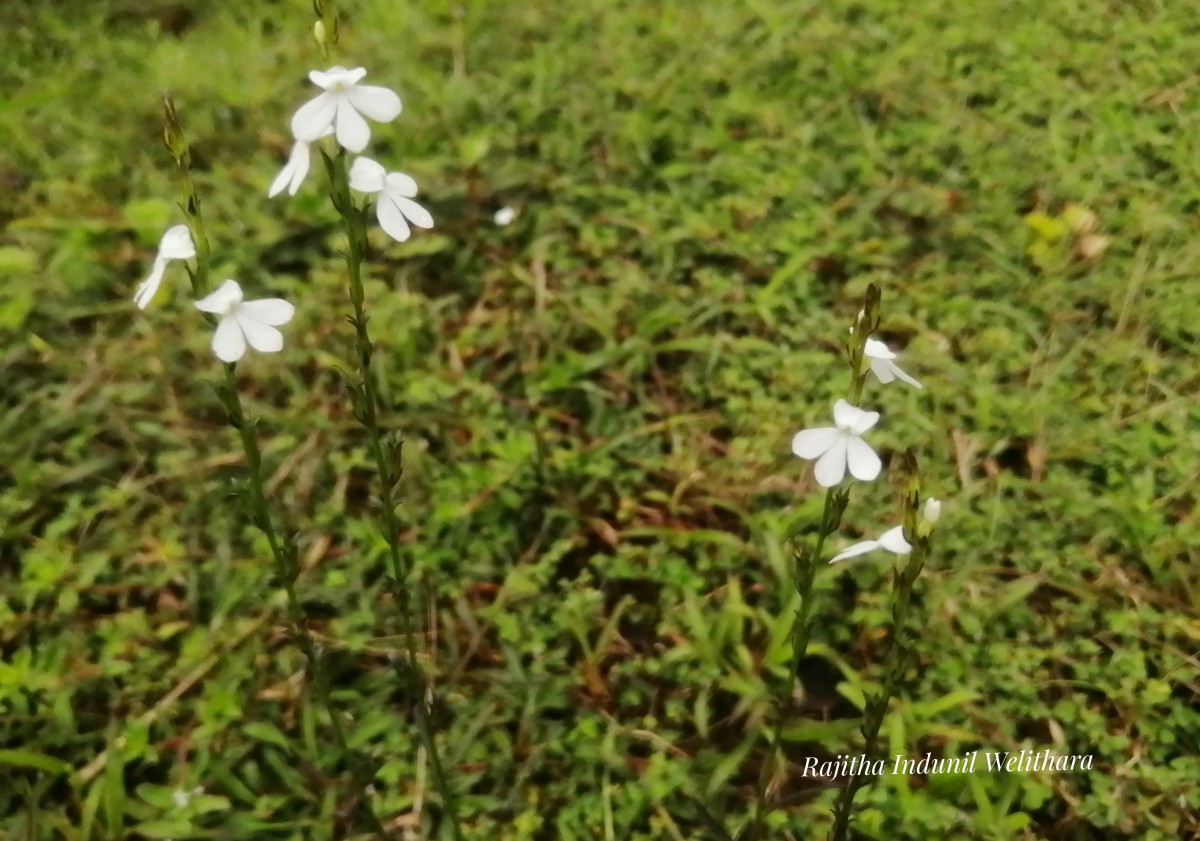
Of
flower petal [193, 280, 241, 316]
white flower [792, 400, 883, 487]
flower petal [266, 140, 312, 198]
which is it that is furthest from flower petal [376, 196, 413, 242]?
white flower [792, 400, 883, 487]

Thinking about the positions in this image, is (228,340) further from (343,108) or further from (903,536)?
(903,536)

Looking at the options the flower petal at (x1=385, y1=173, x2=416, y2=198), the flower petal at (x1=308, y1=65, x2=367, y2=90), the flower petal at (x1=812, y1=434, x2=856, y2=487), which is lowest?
the flower petal at (x1=812, y1=434, x2=856, y2=487)

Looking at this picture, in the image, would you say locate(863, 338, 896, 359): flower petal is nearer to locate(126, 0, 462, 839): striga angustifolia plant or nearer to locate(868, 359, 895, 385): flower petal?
locate(868, 359, 895, 385): flower petal

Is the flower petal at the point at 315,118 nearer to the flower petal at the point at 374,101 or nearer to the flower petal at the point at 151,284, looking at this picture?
the flower petal at the point at 374,101

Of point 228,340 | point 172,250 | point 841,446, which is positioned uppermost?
point 172,250

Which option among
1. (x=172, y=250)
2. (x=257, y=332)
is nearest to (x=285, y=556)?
(x=257, y=332)

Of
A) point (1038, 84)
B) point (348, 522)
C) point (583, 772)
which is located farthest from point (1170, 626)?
point (1038, 84)

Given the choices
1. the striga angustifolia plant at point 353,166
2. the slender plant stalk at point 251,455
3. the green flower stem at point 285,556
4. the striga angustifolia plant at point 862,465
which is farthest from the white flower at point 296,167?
the striga angustifolia plant at point 862,465
